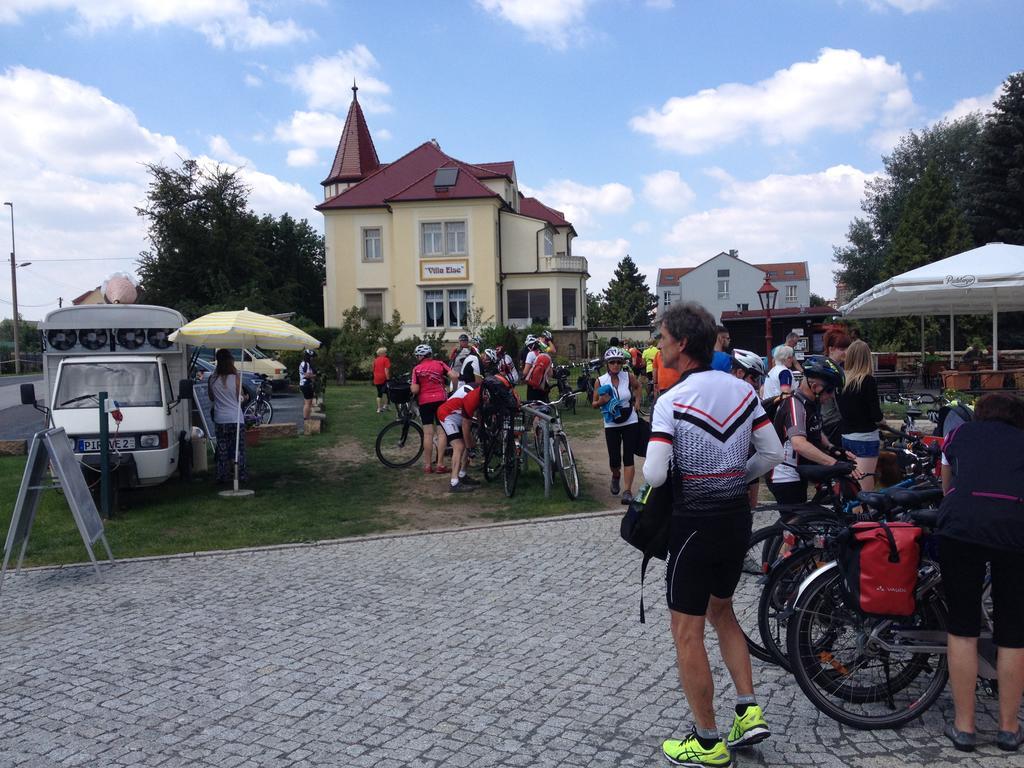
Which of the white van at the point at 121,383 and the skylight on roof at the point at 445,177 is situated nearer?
the white van at the point at 121,383

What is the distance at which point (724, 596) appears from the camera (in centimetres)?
372

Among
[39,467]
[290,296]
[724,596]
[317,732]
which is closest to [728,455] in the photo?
[724,596]

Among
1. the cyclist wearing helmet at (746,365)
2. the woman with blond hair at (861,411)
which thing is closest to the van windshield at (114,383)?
the cyclist wearing helmet at (746,365)

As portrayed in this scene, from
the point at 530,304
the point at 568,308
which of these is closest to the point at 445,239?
the point at 530,304

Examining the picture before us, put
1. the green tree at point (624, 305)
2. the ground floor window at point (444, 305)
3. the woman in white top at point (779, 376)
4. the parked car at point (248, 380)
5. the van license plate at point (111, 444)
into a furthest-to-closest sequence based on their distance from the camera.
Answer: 1. the green tree at point (624, 305)
2. the ground floor window at point (444, 305)
3. the parked car at point (248, 380)
4. the van license plate at point (111, 444)
5. the woman in white top at point (779, 376)

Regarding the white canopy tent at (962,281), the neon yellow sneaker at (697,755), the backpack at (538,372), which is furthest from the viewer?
the backpack at (538,372)

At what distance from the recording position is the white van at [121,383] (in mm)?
10641

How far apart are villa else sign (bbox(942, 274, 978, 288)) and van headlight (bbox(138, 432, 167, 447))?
11.8m

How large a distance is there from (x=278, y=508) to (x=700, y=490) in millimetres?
7983

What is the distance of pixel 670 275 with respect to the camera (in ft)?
371

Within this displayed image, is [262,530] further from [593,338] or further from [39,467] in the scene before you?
[593,338]

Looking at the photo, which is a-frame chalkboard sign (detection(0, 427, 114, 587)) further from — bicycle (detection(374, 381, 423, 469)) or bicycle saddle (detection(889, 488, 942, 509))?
bicycle saddle (detection(889, 488, 942, 509))

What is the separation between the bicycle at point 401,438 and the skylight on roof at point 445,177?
31.8 meters

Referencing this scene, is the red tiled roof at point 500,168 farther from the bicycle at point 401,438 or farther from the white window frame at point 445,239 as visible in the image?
the bicycle at point 401,438
